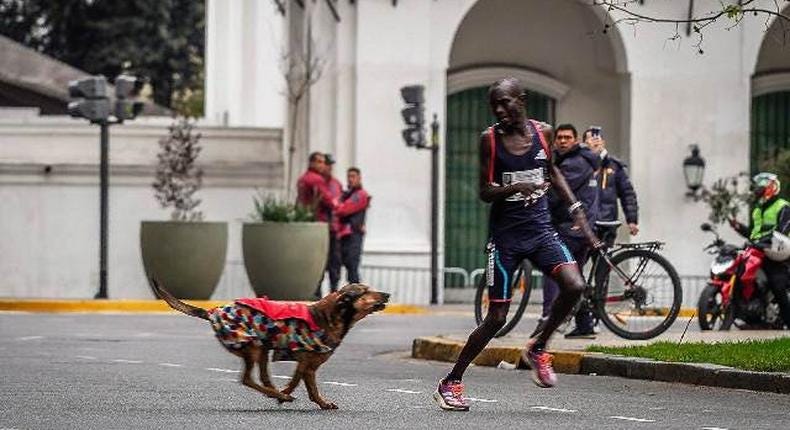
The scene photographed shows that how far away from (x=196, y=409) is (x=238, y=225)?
2033 centimetres

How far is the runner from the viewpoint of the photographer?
1296 cm

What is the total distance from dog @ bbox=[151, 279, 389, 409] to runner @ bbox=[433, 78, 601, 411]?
0.75 metres

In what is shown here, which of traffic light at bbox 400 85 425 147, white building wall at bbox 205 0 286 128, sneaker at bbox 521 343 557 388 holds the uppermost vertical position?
white building wall at bbox 205 0 286 128

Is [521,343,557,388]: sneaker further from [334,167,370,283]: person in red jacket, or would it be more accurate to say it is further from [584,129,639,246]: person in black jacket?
[334,167,370,283]: person in red jacket

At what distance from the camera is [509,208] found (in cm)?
1304

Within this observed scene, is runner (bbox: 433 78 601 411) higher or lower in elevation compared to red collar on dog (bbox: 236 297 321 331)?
higher

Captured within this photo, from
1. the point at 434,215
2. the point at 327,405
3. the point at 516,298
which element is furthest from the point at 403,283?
the point at 327,405

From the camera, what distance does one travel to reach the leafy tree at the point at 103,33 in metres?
59.1

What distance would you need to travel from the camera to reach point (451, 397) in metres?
12.7

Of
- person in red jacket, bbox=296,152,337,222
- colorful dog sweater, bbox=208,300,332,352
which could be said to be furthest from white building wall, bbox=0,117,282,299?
colorful dog sweater, bbox=208,300,332,352

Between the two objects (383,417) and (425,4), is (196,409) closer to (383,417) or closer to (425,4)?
(383,417)

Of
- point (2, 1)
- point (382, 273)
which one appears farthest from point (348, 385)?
point (2, 1)

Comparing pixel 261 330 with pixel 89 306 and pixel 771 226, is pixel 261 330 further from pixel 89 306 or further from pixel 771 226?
pixel 89 306

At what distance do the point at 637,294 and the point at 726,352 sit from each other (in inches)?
95.0
